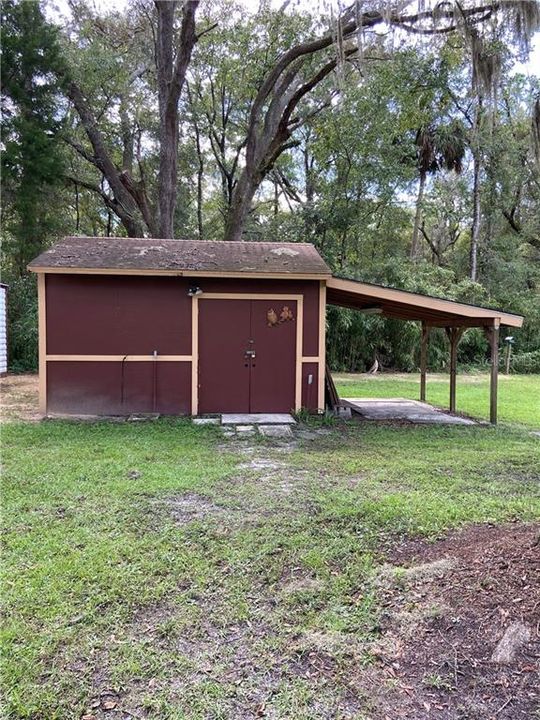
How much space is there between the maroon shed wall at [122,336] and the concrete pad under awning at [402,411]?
2629mm

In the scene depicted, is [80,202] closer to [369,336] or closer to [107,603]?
[369,336]

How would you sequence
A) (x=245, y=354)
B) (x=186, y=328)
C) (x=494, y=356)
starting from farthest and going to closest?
(x=245, y=354) → (x=186, y=328) → (x=494, y=356)

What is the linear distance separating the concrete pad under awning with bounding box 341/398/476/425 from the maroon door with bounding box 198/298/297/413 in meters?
1.62

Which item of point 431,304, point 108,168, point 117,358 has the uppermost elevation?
point 108,168

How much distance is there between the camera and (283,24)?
12883 mm

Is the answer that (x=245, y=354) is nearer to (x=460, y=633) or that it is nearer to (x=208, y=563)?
(x=208, y=563)

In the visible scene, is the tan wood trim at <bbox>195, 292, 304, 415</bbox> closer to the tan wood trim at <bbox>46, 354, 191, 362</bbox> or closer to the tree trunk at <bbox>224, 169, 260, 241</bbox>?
the tan wood trim at <bbox>46, 354, 191, 362</bbox>

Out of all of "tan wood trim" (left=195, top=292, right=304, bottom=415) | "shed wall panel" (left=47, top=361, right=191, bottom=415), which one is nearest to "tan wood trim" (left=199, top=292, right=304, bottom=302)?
"tan wood trim" (left=195, top=292, right=304, bottom=415)

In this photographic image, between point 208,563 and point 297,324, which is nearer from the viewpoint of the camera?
point 208,563

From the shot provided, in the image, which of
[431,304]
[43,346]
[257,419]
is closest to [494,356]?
[431,304]

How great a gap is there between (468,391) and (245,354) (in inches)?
267

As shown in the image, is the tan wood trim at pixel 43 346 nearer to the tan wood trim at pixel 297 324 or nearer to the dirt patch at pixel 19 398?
the dirt patch at pixel 19 398

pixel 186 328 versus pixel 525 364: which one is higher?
pixel 186 328

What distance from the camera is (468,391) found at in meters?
11.9
